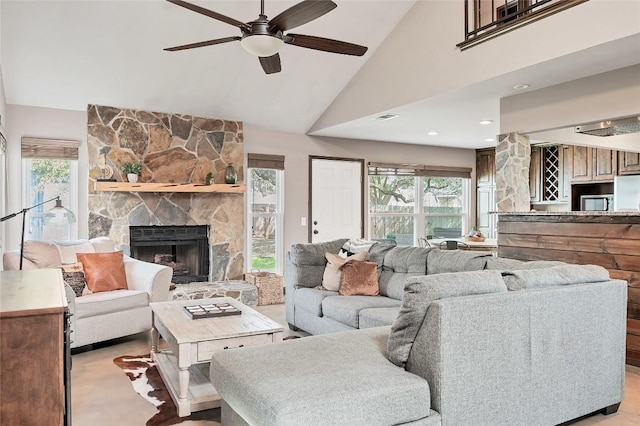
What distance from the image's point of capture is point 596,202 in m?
7.10

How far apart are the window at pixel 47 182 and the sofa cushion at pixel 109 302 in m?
1.65

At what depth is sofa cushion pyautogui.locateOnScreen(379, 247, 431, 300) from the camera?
4.06 meters

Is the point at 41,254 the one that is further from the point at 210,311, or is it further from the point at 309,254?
the point at 309,254

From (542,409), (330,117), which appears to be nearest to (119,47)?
(330,117)

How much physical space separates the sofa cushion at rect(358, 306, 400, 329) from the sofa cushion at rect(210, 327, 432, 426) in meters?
1.04

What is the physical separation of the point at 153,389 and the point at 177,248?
333 cm

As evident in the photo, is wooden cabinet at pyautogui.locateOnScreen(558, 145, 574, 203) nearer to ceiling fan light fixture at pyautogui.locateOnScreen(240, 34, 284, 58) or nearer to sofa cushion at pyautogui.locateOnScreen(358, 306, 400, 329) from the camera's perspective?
sofa cushion at pyautogui.locateOnScreen(358, 306, 400, 329)

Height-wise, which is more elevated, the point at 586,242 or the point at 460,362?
the point at 586,242

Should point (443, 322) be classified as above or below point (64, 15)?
below

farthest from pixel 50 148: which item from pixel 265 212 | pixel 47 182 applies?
pixel 265 212

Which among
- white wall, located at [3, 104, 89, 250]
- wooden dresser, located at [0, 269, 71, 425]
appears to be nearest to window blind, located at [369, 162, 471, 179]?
white wall, located at [3, 104, 89, 250]

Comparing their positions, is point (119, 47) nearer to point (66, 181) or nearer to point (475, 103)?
point (66, 181)

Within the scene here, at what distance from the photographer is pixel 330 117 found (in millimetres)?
6547

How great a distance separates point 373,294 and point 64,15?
12.3ft
